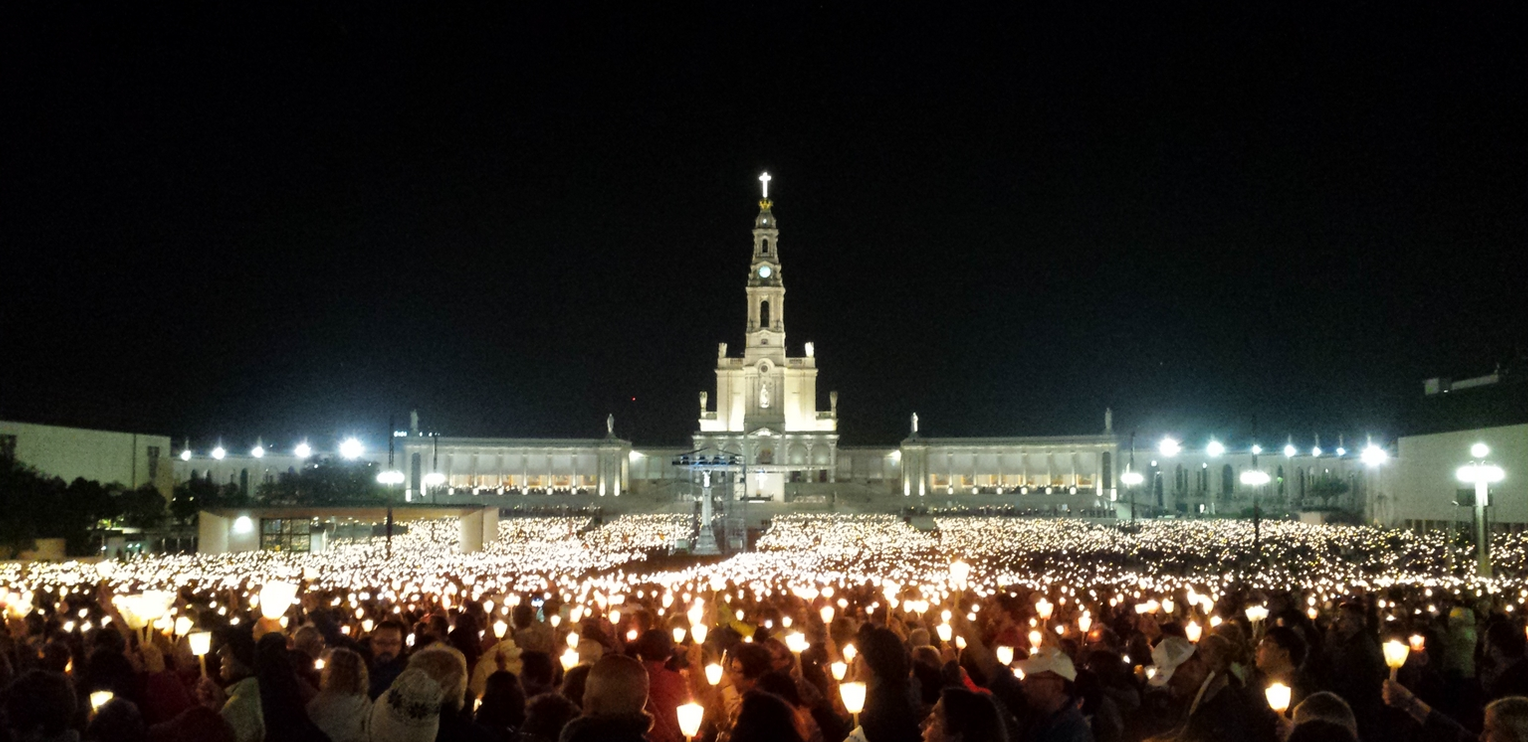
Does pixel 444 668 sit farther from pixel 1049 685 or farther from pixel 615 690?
pixel 1049 685

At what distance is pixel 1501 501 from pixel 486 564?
49461mm

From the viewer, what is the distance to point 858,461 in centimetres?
10775

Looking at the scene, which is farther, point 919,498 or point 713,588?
point 919,498

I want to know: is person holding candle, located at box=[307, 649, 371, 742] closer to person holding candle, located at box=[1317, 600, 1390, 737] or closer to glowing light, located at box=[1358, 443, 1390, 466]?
person holding candle, located at box=[1317, 600, 1390, 737]

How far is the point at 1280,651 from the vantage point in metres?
7.98

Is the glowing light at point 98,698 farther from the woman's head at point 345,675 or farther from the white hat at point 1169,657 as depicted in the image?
the white hat at point 1169,657

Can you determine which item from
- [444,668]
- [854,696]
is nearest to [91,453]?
[854,696]

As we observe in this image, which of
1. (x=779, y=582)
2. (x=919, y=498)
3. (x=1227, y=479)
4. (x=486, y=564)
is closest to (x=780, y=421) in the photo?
(x=919, y=498)

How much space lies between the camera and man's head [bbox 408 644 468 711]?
6.16m

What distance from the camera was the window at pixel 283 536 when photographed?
4519cm

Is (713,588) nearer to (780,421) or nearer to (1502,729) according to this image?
(1502,729)

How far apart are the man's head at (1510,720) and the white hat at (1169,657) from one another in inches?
A: 156

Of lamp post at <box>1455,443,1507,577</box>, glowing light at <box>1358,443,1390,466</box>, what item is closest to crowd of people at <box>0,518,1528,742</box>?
lamp post at <box>1455,443,1507,577</box>

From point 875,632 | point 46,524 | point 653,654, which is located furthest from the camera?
point 46,524
